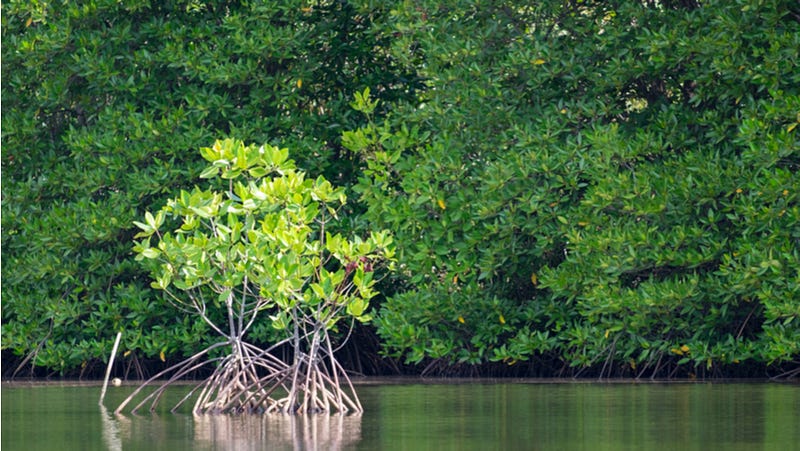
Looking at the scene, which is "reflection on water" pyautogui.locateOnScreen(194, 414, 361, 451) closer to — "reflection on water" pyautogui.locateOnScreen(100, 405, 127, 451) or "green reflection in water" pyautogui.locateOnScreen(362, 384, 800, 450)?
"green reflection in water" pyautogui.locateOnScreen(362, 384, 800, 450)

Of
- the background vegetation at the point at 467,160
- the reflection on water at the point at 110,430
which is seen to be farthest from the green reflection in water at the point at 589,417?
the reflection on water at the point at 110,430

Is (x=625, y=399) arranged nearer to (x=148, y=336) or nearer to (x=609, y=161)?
(x=609, y=161)

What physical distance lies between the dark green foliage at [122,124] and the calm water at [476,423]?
261 cm

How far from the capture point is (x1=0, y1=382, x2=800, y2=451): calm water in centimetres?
1357

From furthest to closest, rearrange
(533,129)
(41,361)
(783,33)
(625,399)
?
(41,361), (533,129), (783,33), (625,399)

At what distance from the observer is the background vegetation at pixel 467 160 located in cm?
1919

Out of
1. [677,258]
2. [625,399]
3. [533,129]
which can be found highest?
[533,129]

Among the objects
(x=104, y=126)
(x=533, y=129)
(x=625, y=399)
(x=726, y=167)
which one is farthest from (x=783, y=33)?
(x=104, y=126)

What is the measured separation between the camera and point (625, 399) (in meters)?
17.4

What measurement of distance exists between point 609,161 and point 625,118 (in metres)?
1.59

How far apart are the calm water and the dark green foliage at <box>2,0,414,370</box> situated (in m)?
2.61

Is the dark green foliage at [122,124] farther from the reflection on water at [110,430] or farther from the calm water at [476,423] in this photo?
the reflection on water at [110,430]

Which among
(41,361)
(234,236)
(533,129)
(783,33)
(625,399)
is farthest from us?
(41,361)

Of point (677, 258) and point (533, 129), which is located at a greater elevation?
point (533, 129)
